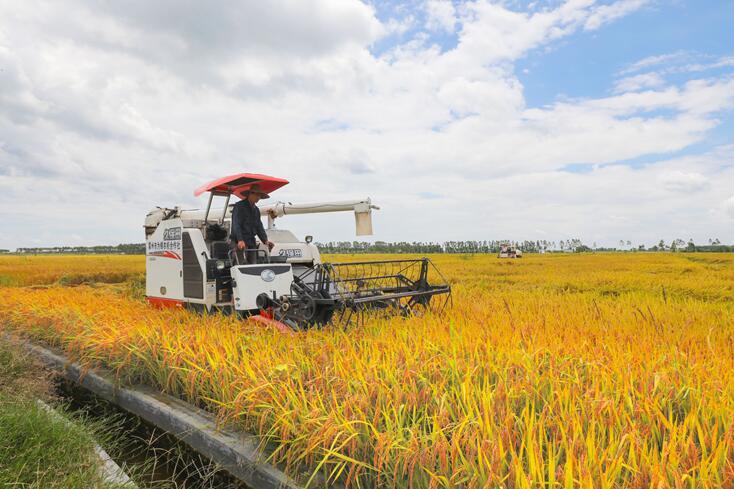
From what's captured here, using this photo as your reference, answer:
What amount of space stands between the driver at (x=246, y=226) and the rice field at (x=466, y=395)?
1.21 meters

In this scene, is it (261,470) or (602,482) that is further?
(261,470)

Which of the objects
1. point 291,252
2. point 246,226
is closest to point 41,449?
point 246,226

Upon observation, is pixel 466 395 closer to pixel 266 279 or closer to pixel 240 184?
pixel 266 279

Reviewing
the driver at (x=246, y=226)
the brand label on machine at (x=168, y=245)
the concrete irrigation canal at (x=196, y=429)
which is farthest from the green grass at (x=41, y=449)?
the brand label on machine at (x=168, y=245)

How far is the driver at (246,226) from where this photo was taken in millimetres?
6648

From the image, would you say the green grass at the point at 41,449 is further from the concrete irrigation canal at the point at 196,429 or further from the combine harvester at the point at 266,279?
the combine harvester at the point at 266,279

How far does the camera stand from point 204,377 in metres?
3.79

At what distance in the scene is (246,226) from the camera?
6.79 meters

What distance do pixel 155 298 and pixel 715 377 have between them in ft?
25.5

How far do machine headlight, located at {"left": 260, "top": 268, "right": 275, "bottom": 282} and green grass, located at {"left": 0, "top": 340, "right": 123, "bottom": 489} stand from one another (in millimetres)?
2621

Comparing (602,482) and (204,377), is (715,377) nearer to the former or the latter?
(602,482)

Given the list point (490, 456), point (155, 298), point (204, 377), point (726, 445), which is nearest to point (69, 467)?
point (204, 377)

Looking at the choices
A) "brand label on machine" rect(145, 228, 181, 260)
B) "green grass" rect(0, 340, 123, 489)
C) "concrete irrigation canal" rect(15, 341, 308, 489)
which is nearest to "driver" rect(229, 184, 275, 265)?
"brand label on machine" rect(145, 228, 181, 260)

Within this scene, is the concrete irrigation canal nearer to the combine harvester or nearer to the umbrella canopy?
the combine harvester
